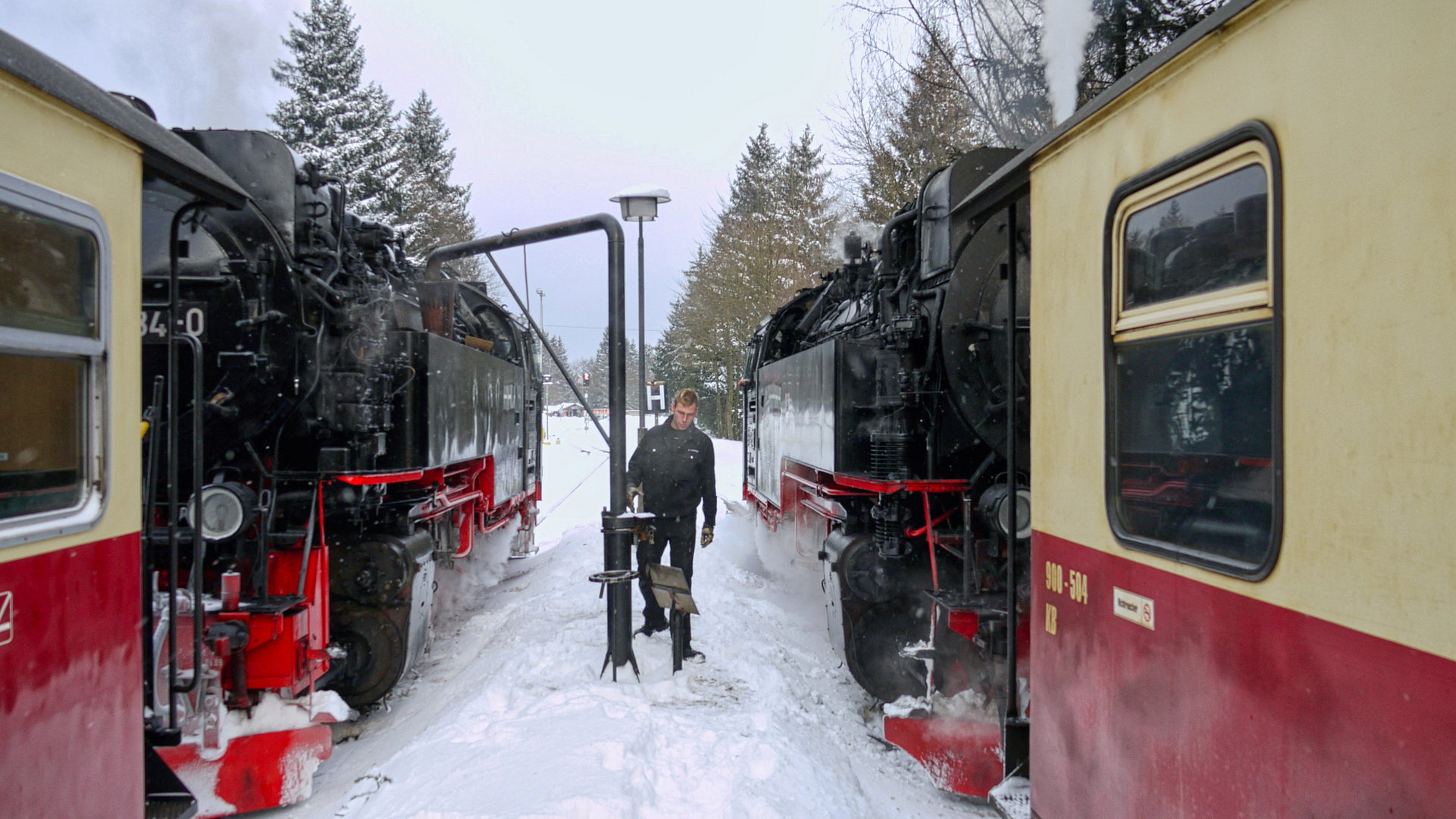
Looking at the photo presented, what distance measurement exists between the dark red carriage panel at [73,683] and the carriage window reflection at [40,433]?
15 cm

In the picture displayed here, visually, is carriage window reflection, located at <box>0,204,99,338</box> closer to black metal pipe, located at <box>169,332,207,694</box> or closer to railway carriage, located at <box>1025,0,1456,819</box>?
black metal pipe, located at <box>169,332,207,694</box>

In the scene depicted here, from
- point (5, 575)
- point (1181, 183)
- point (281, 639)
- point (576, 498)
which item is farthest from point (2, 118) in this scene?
point (576, 498)

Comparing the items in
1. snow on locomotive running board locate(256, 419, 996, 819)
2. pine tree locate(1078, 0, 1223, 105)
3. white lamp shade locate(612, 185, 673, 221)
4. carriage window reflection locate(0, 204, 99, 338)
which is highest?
pine tree locate(1078, 0, 1223, 105)

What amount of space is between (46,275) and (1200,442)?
2788 millimetres

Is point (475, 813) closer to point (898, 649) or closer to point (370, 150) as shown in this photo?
point (898, 649)

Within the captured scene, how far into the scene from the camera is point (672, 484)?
245 inches

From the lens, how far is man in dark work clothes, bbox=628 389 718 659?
6203 mm

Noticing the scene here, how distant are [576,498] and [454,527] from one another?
11519mm

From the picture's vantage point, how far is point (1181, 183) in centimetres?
200

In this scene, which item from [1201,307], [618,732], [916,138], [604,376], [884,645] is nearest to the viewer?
[1201,307]

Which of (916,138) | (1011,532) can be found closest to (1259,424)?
(1011,532)

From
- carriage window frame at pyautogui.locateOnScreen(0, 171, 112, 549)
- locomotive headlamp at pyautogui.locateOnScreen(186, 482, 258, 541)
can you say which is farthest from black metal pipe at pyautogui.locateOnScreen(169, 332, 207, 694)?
locomotive headlamp at pyautogui.locateOnScreen(186, 482, 258, 541)

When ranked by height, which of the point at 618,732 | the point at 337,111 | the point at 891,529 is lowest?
the point at 618,732

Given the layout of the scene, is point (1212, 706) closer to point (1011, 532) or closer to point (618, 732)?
point (1011, 532)
